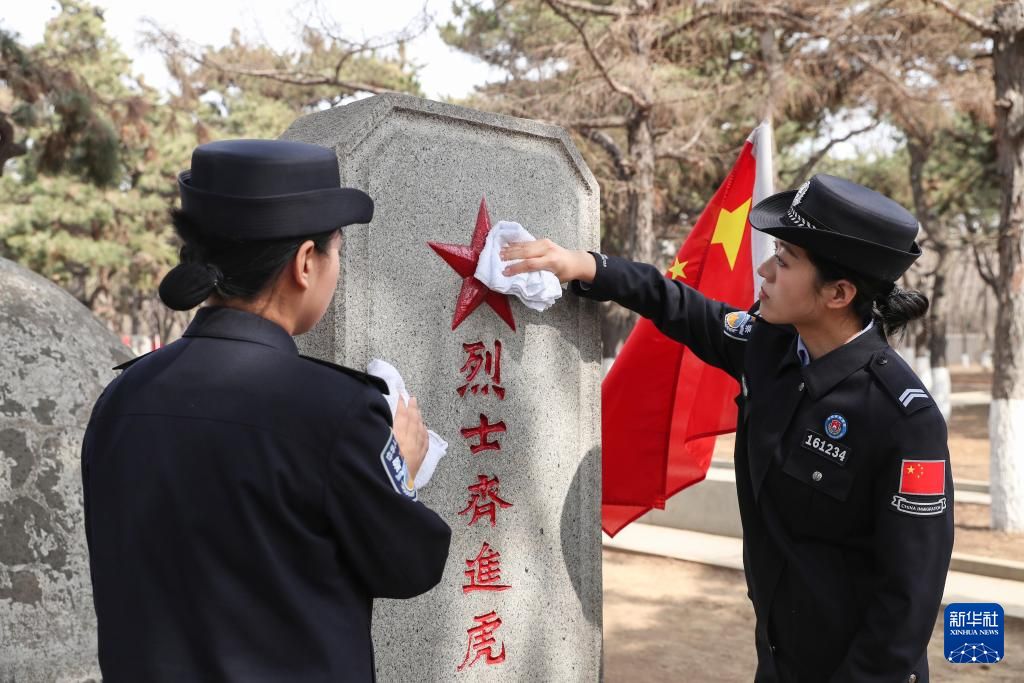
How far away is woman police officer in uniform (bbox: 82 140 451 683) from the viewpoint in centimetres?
132

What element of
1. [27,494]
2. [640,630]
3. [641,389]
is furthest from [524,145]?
[640,630]

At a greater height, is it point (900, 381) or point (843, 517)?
point (900, 381)

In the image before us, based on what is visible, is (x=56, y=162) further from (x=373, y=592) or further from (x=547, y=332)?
(x=373, y=592)

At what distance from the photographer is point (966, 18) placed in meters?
7.88

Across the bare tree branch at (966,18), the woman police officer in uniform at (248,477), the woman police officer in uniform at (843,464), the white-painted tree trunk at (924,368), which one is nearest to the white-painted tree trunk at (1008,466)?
the bare tree branch at (966,18)

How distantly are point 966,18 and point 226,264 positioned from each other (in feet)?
26.5

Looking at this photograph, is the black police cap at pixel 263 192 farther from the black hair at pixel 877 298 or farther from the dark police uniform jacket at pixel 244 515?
the black hair at pixel 877 298

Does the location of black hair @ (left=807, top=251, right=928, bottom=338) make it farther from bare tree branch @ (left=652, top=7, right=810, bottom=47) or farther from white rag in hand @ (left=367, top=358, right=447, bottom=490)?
bare tree branch @ (left=652, top=7, right=810, bottom=47)

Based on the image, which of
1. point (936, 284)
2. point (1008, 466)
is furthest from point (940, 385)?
point (1008, 466)

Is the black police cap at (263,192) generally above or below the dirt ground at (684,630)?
above

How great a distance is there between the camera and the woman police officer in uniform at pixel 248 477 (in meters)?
1.32

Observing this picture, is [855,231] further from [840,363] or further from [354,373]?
[354,373]

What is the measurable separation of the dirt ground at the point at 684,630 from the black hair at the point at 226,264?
393cm

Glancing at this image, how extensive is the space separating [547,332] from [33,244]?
58.2 ft
